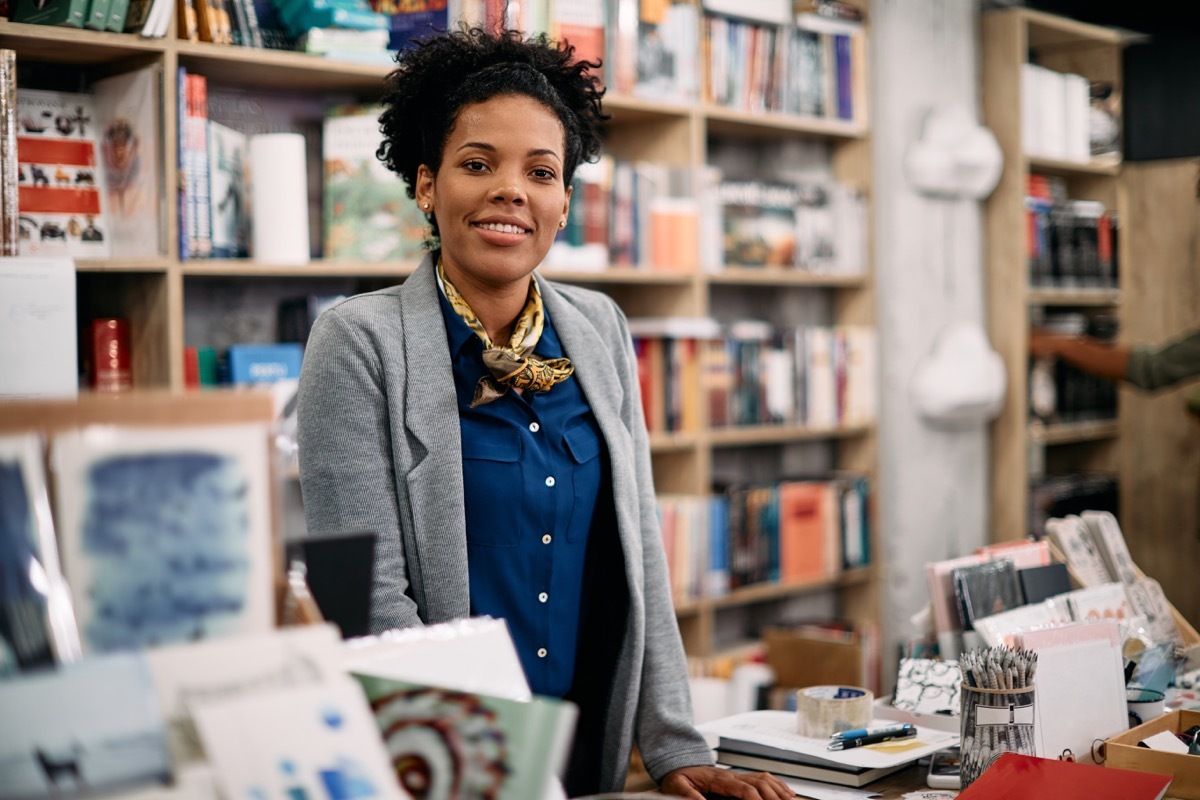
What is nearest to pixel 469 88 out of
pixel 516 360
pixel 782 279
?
pixel 516 360

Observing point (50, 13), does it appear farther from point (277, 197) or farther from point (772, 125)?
point (772, 125)

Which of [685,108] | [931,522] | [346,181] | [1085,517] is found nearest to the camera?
[1085,517]

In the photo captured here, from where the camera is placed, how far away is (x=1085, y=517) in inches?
84.5

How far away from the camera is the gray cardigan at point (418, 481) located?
1.47 meters

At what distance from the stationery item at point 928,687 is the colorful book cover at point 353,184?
60.7 inches

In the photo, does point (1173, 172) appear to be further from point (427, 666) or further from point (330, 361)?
point (427, 666)

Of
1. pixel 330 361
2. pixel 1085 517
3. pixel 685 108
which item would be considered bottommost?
A: pixel 1085 517

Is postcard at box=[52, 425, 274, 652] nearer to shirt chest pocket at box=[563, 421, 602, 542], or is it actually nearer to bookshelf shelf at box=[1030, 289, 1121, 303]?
shirt chest pocket at box=[563, 421, 602, 542]

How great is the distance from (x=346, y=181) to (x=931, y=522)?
2394mm

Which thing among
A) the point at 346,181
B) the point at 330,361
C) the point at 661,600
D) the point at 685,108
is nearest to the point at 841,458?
the point at 685,108

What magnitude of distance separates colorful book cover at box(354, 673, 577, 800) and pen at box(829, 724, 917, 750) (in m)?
0.78

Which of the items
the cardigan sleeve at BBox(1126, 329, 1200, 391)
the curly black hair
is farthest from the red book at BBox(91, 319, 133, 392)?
the cardigan sleeve at BBox(1126, 329, 1200, 391)

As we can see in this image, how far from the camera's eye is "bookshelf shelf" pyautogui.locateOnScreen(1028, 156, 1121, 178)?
14.4 feet

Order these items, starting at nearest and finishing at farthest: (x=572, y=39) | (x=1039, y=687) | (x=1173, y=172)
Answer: (x=1039, y=687), (x=572, y=39), (x=1173, y=172)
